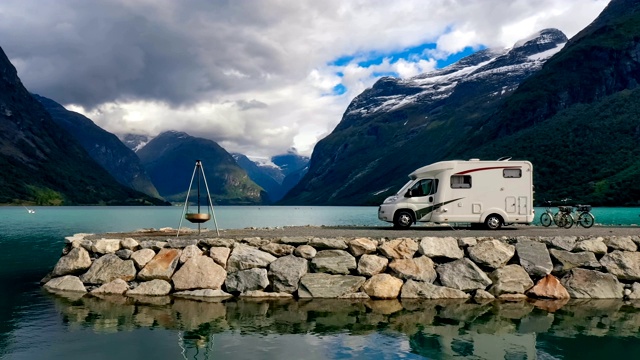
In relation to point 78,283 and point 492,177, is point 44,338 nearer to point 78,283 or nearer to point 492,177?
point 78,283

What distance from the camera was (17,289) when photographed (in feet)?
73.8

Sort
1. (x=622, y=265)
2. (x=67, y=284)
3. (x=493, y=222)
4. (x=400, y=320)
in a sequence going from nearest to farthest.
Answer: (x=400, y=320), (x=622, y=265), (x=67, y=284), (x=493, y=222)

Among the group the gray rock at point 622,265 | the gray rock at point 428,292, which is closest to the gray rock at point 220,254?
the gray rock at point 428,292

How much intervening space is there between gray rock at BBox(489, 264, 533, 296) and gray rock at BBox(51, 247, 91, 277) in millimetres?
18862

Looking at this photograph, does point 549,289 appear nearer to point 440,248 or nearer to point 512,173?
point 440,248

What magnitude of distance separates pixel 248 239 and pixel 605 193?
480 ft

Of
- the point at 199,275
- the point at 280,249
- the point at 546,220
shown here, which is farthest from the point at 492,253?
the point at 546,220

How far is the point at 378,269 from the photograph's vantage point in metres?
21.1

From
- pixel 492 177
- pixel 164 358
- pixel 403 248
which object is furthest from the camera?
pixel 492 177

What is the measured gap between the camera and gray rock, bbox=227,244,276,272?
845 inches

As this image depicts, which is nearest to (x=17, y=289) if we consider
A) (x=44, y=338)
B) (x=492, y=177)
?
(x=44, y=338)

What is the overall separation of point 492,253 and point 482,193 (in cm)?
632

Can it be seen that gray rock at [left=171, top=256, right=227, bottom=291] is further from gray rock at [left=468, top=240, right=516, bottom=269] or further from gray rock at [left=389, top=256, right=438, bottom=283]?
gray rock at [left=468, top=240, right=516, bottom=269]

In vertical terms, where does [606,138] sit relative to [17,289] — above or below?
above
